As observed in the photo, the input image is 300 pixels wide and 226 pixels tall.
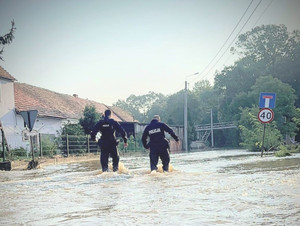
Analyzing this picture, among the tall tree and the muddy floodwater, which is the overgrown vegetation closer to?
the tall tree

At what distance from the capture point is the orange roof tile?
1315 inches

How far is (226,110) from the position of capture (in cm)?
7112

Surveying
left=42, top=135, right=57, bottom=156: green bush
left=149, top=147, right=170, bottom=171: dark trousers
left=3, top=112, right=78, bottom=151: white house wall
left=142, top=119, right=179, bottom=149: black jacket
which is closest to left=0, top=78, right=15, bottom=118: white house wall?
left=3, top=112, right=78, bottom=151: white house wall

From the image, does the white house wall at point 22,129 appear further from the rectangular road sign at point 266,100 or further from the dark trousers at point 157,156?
the rectangular road sign at point 266,100

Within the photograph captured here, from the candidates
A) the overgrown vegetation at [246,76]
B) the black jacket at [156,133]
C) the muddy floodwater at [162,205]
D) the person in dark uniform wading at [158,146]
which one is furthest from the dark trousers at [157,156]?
the overgrown vegetation at [246,76]

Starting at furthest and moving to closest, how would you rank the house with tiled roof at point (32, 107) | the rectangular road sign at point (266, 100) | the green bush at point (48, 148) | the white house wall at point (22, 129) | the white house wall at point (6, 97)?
the white house wall at point (6, 97), the house with tiled roof at point (32, 107), the green bush at point (48, 148), the white house wall at point (22, 129), the rectangular road sign at point (266, 100)

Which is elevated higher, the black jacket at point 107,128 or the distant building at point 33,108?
the distant building at point 33,108

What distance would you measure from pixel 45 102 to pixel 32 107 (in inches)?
160

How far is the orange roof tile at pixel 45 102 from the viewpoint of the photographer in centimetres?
3341

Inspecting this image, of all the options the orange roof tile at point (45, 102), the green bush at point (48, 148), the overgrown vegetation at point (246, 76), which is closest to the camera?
the green bush at point (48, 148)

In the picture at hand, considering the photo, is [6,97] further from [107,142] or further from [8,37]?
[107,142]

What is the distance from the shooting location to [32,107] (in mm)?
33312

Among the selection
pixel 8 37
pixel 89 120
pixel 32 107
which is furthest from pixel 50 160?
pixel 32 107

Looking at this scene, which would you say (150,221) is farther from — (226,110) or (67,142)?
(226,110)
